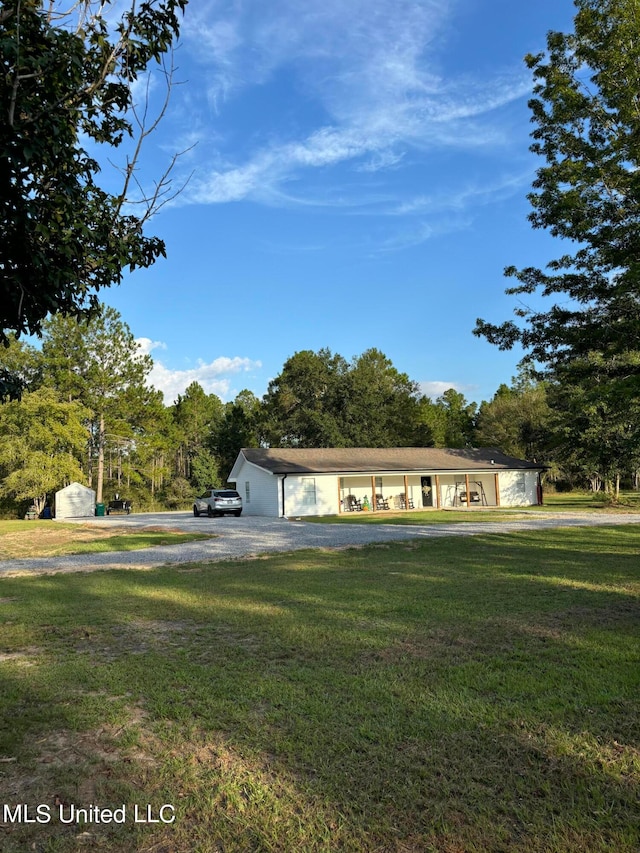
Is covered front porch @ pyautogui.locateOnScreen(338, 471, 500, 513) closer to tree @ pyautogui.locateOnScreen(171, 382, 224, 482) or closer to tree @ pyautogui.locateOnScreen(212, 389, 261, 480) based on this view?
tree @ pyautogui.locateOnScreen(212, 389, 261, 480)

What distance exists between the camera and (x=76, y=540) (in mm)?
17000

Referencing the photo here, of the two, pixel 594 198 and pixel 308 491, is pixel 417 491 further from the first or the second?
pixel 594 198

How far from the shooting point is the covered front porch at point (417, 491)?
1263 inches

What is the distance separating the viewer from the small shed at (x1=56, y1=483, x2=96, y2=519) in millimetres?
33906

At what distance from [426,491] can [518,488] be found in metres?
6.05

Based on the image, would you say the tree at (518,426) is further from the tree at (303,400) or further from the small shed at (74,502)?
the small shed at (74,502)

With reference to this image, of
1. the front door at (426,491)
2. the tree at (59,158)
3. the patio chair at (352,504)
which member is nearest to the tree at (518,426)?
the front door at (426,491)

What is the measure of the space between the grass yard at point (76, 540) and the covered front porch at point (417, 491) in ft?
46.0

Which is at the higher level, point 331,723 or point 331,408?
point 331,408

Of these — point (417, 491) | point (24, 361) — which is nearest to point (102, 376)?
point (24, 361)

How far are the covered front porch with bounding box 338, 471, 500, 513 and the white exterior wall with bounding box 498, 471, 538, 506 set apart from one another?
0.59 metres

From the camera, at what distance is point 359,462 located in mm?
33469

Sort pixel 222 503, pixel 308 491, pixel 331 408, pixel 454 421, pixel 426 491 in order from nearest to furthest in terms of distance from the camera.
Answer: pixel 222 503 < pixel 308 491 < pixel 426 491 < pixel 331 408 < pixel 454 421

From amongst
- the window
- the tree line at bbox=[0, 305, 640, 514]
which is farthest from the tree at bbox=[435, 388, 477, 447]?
the window
